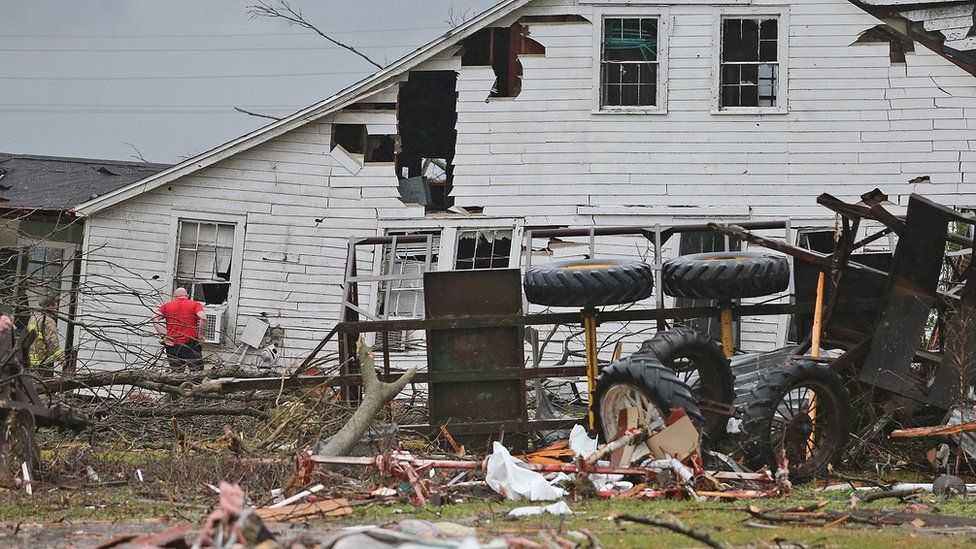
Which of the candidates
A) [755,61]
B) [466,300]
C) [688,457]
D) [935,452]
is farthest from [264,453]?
[755,61]

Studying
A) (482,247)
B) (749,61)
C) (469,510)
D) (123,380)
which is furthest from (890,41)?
(469,510)

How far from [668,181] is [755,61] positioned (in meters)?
2.11

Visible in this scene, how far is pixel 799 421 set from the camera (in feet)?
31.6

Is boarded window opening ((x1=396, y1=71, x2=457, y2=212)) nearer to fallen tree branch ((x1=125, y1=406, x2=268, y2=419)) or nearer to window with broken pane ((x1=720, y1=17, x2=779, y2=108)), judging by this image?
window with broken pane ((x1=720, y1=17, x2=779, y2=108))

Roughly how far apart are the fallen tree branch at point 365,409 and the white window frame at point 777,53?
28.8ft

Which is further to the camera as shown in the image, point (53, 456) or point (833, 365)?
point (833, 365)

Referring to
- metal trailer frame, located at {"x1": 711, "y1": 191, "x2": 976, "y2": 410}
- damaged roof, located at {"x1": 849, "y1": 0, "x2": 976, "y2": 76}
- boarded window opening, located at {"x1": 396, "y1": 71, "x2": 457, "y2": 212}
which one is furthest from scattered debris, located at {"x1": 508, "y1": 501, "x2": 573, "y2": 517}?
damaged roof, located at {"x1": 849, "y1": 0, "x2": 976, "y2": 76}

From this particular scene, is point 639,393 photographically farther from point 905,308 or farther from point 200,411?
point 200,411

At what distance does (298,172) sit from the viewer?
1723cm

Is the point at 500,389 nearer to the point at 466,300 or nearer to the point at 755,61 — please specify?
the point at 466,300

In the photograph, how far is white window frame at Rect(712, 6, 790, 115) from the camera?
655 inches

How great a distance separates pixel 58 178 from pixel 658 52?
12689 mm

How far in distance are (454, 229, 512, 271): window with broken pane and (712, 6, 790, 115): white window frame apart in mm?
3486

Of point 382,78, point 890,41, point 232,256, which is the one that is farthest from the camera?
point 232,256
